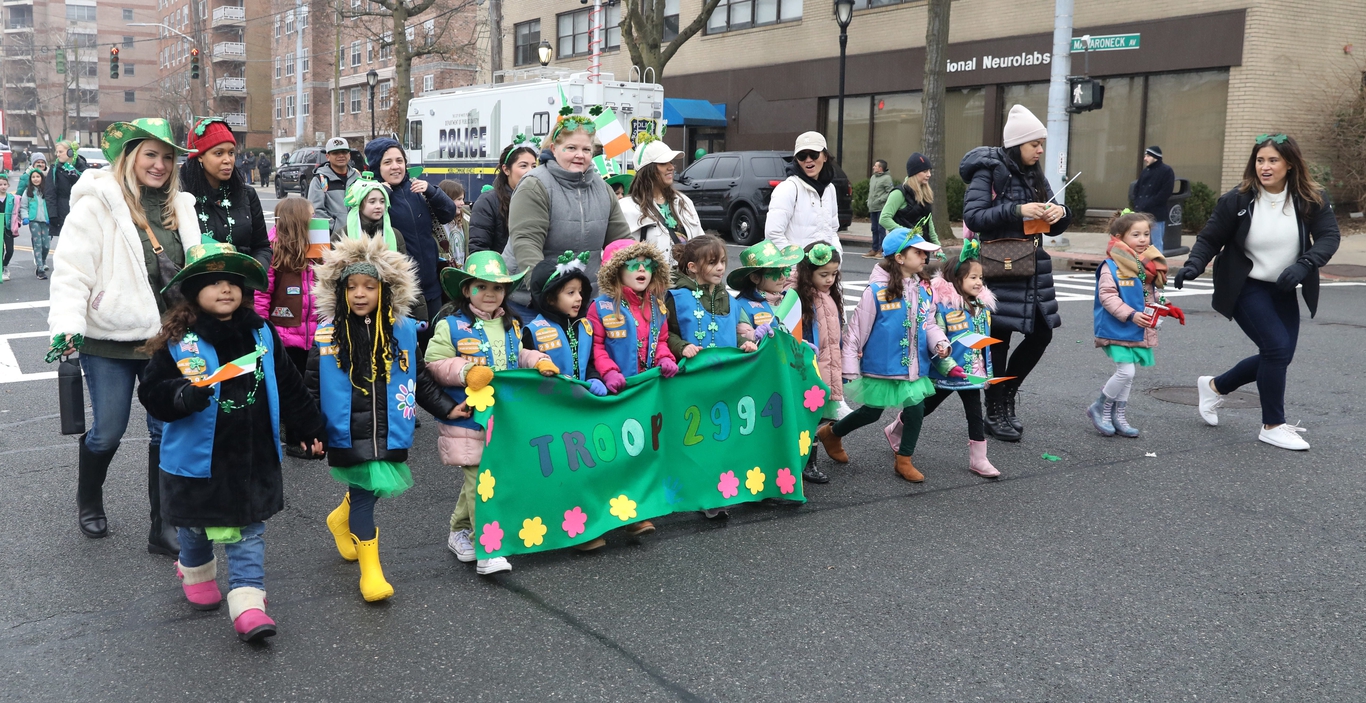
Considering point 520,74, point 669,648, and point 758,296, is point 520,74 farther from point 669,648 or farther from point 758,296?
point 669,648

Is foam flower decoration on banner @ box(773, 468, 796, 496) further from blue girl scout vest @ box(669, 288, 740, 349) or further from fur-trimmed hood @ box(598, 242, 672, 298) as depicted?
fur-trimmed hood @ box(598, 242, 672, 298)

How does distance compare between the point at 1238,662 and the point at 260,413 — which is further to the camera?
the point at 260,413

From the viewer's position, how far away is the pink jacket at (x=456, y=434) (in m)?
4.55

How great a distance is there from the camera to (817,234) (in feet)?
23.0

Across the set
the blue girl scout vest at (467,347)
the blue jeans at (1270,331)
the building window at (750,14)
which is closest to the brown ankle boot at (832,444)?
the blue girl scout vest at (467,347)

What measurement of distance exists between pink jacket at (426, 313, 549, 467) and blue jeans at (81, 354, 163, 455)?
117cm

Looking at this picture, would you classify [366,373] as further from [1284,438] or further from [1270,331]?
[1284,438]

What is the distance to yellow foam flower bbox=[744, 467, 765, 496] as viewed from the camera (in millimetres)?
5453

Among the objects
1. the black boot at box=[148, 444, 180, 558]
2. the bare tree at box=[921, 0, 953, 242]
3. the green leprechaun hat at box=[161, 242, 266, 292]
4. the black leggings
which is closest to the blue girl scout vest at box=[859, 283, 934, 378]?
the black leggings

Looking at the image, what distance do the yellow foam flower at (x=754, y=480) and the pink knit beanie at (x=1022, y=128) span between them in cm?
270

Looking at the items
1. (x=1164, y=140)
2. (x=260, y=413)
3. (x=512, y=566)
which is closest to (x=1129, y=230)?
(x=512, y=566)

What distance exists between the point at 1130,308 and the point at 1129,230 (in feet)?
1.64

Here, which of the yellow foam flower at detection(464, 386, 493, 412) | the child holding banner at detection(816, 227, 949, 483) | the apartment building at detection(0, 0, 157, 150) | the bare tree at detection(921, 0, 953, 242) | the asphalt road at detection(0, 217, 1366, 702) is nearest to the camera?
the asphalt road at detection(0, 217, 1366, 702)

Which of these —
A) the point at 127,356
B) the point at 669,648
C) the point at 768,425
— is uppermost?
the point at 127,356
